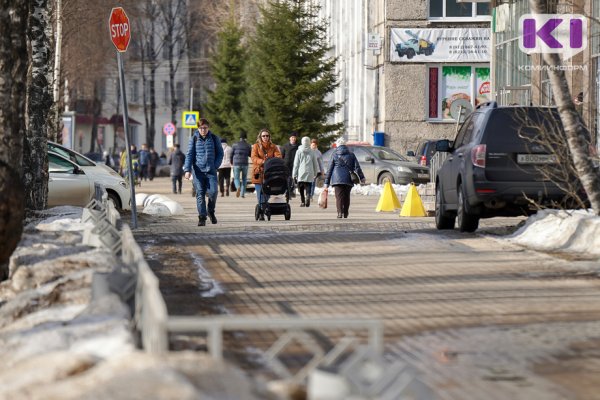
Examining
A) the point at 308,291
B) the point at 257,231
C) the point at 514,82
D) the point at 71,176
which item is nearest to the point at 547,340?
the point at 308,291

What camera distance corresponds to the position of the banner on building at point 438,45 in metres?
57.0

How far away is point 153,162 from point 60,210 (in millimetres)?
54065

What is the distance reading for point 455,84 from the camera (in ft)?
190

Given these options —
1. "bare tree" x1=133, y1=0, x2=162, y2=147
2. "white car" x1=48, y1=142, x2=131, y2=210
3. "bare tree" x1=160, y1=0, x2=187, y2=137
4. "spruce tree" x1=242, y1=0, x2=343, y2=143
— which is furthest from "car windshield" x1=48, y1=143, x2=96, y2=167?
"bare tree" x1=160, y1=0, x2=187, y2=137

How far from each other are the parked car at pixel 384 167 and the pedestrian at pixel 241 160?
460cm

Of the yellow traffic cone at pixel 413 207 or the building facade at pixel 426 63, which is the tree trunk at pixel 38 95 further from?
the building facade at pixel 426 63

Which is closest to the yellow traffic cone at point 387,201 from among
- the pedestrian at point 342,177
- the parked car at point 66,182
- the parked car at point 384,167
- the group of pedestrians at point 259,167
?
the group of pedestrians at point 259,167

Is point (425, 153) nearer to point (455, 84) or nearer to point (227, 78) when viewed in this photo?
point (455, 84)

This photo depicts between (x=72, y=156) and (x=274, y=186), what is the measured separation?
16.7ft

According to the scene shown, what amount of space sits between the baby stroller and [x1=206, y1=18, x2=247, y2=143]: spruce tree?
46576mm

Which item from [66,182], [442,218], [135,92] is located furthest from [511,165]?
[135,92]

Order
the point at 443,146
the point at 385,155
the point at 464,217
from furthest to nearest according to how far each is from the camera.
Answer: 1. the point at 385,155
2. the point at 443,146
3. the point at 464,217

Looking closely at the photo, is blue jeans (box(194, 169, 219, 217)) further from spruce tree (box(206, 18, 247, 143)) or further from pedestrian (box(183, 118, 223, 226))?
spruce tree (box(206, 18, 247, 143))

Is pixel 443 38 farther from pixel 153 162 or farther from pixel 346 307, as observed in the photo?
pixel 346 307
